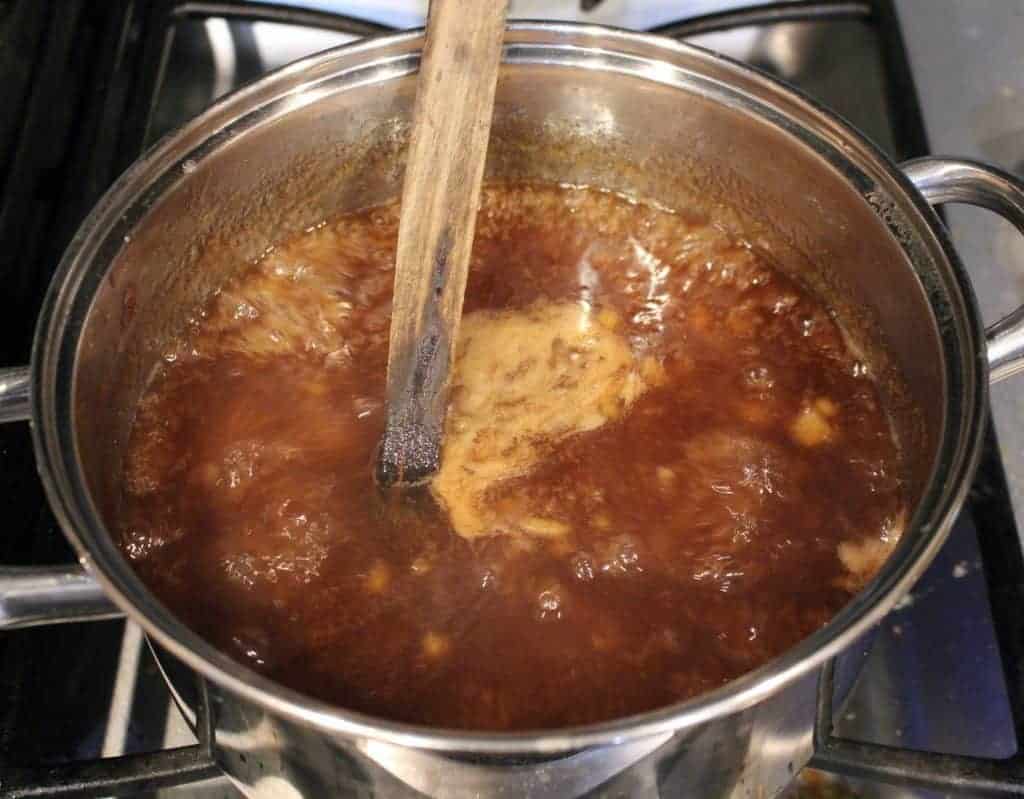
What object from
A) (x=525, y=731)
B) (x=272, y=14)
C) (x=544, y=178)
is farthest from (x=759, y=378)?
(x=272, y=14)

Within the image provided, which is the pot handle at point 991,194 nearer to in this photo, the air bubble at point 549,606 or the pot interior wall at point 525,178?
the pot interior wall at point 525,178

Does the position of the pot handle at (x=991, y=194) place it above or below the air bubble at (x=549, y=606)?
above

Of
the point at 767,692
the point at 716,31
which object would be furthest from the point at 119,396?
the point at 716,31

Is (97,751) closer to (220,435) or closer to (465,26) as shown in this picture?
(220,435)

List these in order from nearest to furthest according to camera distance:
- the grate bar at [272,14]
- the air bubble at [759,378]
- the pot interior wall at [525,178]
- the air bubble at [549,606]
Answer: the air bubble at [549,606] → the pot interior wall at [525,178] → the air bubble at [759,378] → the grate bar at [272,14]

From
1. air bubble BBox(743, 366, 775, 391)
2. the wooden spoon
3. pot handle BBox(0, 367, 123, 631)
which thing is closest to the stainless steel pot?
pot handle BBox(0, 367, 123, 631)

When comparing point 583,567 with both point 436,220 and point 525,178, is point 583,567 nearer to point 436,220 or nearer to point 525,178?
point 436,220

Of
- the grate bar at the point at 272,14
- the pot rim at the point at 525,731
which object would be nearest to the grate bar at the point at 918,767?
the pot rim at the point at 525,731
